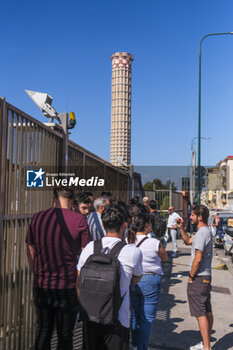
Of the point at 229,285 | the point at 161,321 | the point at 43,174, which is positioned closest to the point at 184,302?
the point at 161,321

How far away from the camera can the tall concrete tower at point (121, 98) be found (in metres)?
72.3

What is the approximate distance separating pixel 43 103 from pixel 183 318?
3815mm

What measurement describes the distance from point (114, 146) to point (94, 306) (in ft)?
228

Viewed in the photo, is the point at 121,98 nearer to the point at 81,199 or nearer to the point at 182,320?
the point at 182,320

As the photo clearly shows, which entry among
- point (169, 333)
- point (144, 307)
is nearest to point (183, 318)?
point (169, 333)

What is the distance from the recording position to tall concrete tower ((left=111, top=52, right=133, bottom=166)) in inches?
2847

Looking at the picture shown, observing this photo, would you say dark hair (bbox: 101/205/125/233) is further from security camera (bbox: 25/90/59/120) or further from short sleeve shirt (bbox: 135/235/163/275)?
security camera (bbox: 25/90/59/120)

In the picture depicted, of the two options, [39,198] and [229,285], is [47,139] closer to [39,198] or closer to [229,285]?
[39,198]

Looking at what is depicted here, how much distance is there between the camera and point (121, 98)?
7475 centimetres

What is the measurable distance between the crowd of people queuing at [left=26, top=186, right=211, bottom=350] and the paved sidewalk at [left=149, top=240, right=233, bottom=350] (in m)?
1.15

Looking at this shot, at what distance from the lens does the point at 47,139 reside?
4.54m

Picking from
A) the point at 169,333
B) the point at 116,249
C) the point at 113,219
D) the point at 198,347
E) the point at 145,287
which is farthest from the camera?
the point at 169,333

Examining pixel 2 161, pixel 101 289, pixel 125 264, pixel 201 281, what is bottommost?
pixel 201 281

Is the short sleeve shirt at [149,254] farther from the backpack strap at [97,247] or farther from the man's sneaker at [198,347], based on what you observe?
the man's sneaker at [198,347]
